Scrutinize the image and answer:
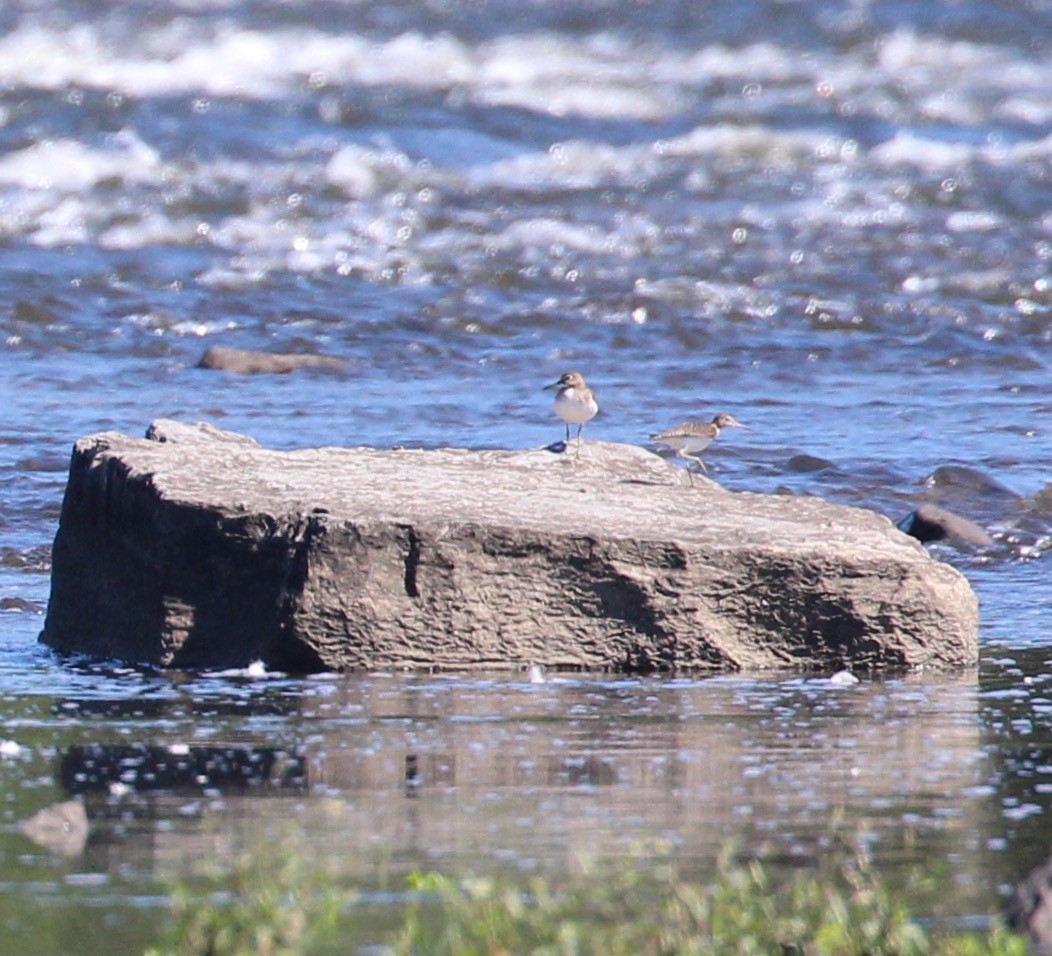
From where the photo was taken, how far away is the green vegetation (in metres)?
3.13

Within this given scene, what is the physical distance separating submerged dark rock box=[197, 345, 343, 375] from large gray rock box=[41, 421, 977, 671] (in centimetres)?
640

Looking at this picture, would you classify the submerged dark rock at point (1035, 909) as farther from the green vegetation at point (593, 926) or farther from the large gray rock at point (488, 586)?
the large gray rock at point (488, 586)

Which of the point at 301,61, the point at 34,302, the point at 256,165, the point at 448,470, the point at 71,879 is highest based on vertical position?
the point at 301,61

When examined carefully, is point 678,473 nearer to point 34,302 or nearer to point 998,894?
point 998,894

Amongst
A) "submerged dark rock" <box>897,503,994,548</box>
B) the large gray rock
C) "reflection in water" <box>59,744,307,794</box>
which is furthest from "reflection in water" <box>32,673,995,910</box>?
"submerged dark rock" <box>897,503,994,548</box>

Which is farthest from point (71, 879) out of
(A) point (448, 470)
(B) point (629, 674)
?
(A) point (448, 470)

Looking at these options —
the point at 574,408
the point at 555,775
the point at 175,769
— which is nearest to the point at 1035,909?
the point at 555,775

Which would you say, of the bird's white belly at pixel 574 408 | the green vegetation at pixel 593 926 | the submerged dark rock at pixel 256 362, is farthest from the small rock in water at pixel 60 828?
the submerged dark rock at pixel 256 362

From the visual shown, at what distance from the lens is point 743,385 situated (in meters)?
13.1

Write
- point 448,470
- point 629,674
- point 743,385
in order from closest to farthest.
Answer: point 629,674 → point 448,470 → point 743,385

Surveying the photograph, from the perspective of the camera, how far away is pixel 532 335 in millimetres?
14719

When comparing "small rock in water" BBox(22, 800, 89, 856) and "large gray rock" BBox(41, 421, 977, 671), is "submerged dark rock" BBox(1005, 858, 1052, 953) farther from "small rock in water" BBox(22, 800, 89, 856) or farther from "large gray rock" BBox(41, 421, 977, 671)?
"large gray rock" BBox(41, 421, 977, 671)

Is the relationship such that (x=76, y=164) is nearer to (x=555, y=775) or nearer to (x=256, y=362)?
(x=256, y=362)

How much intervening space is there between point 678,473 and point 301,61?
1572cm
